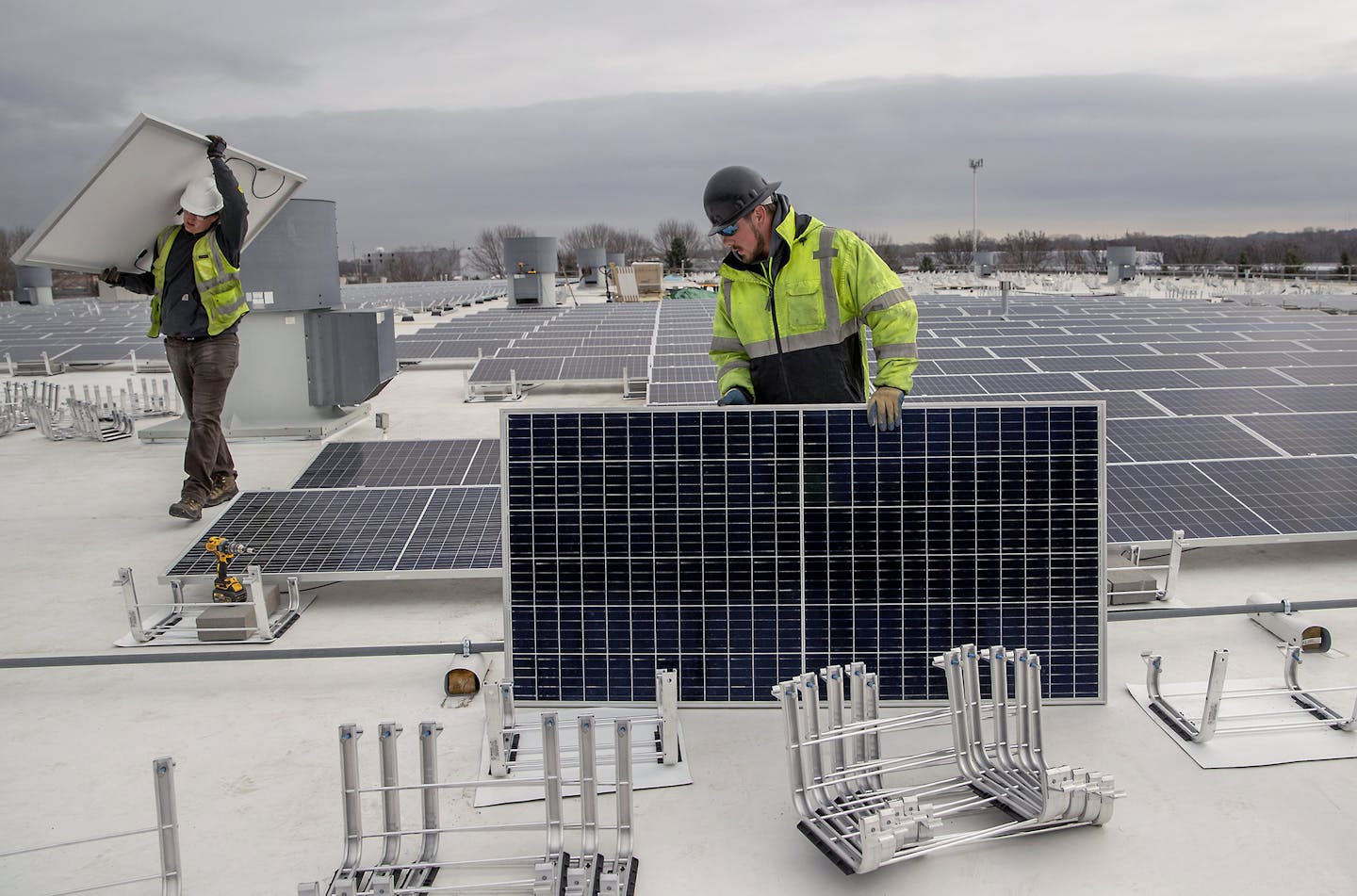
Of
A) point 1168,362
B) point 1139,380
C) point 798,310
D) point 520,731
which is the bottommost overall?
point 520,731

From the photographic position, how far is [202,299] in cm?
780

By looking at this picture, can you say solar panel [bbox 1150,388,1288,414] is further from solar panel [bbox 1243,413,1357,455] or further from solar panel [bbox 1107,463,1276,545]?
solar panel [bbox 1107,463,1276,545]

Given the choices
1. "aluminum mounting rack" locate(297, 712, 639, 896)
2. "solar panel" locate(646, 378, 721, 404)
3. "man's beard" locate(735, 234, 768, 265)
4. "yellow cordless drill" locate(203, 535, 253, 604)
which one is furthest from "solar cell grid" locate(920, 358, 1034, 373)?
"aluminum mounting rack" locate(297, 712, 639, 896)

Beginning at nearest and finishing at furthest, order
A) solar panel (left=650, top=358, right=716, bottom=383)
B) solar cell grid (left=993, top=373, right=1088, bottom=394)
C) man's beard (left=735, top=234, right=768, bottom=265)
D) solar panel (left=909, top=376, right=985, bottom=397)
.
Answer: man's beard (left=735, top=234, right=768, bottom=265) → solar panel (left=909, top=376, right=985, bottom=397) → solar cell grid (left=993, top=373, right=1088, bottom=394) → solar panel (left=650, top=358, right=716, bottom=383)

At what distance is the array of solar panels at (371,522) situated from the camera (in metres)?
6.06

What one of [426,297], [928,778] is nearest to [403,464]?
[928,778]

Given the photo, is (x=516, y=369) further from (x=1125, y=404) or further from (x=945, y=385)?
(x=1125, y=404)

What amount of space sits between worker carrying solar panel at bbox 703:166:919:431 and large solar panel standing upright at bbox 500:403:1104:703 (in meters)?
0.35

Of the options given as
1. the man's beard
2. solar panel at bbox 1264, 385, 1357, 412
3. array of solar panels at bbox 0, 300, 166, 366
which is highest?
the man's beard

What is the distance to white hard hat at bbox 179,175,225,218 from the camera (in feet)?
25.1

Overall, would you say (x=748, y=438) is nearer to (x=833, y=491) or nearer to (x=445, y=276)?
(x=833, y=491)

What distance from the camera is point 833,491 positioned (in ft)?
15.4

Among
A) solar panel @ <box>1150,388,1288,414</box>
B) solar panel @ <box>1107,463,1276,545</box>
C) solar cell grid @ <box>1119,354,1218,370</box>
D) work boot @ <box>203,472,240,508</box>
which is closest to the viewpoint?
solar panel @ <box>1107,463,1276,545</box>

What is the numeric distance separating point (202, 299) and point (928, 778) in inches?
250
